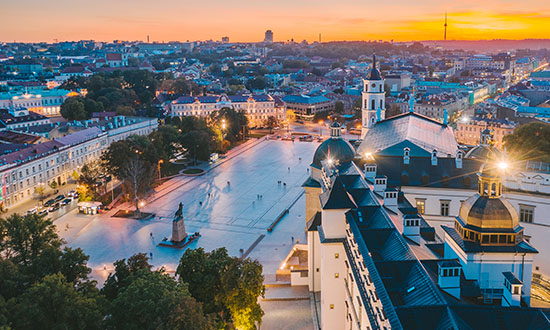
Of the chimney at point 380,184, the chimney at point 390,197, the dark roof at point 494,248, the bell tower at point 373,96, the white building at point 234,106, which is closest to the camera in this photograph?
the dark roof at point 494,248

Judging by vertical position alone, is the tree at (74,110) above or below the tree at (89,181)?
above

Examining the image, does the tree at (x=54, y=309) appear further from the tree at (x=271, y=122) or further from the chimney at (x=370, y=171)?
the tree at (x=271, y=122)

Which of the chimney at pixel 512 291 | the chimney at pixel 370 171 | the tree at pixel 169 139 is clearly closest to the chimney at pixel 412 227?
the chimney at pixel 512 291

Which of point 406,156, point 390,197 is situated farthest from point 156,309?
point 406,156

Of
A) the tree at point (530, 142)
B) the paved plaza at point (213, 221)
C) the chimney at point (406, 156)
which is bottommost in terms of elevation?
the paved plaza at point (213, 221)

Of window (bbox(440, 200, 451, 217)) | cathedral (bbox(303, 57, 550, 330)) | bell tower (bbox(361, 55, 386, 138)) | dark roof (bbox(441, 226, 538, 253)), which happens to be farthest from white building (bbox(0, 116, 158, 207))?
dark roof (bbox(441, 226, 538, 253))

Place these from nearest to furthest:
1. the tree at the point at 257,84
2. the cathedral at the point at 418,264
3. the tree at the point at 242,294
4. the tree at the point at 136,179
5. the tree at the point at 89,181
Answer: the cathedral at the point at 418,264 < the tree at the point at 242,294 < the tree at the point at 136,179 < the tree at the point at 89,181 < the tree at the point at 257,84

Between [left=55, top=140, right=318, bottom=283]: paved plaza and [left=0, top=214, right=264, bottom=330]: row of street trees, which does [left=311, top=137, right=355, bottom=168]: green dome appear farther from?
[left=0, top=214, right=264, bottom=330]: row of street trees

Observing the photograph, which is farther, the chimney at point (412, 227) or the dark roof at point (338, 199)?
the dark roof at point (338, 199)
